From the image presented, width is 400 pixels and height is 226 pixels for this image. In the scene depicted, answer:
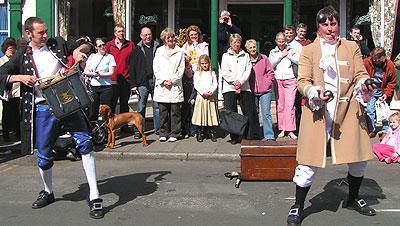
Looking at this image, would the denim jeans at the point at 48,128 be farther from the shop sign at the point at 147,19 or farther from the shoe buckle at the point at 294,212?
the shop sign at the point at 147,19

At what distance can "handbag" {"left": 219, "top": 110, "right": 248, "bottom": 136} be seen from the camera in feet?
28.2

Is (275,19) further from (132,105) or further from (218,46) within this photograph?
(132,105)

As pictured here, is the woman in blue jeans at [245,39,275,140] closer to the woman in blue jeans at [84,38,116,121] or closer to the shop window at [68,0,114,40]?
the woman in blue jeans at [84,38,116,121]

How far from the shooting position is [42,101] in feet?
17.7

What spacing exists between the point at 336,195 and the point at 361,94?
1.69m

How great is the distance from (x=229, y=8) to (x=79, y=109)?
841 cm

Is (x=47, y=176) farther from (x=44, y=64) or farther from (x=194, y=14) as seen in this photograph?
(x=194, y=14)

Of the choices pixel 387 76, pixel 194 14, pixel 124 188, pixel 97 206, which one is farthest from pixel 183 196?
pixel 194 14

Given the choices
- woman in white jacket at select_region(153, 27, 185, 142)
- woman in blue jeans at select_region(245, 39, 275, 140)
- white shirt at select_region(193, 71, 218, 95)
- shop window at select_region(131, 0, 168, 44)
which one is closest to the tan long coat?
woman in blue jeans at select_region(245, 39, 275, 140)

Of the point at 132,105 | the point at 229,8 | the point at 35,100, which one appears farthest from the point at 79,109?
the point at 229,8

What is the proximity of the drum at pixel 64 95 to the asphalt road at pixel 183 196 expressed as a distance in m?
1.11

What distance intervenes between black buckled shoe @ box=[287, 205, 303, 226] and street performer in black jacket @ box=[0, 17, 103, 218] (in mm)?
1951

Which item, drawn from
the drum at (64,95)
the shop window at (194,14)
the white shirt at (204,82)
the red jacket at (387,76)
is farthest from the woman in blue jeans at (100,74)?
the red jacket at (387,76)

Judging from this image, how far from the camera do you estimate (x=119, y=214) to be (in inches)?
207
